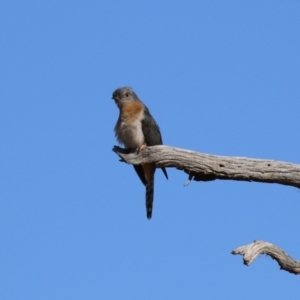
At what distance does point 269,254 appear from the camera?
8711 mm

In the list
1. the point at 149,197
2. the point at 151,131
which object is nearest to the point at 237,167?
the point at 151,131

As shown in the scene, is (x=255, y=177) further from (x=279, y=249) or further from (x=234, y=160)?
(x=279, y=249)

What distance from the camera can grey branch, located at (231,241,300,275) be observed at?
331 inches

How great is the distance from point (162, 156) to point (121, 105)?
2215 millimetres

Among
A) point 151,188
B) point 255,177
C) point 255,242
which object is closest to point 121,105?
point 151,188

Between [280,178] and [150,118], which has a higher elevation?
[150,118]

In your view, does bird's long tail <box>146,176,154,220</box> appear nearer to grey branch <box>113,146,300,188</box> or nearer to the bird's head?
the bird's head

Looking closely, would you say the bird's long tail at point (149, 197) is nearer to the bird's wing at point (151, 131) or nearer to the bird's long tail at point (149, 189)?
the bird's long tail at point (149, 189)

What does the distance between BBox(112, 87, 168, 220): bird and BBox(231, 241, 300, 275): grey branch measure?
2.82 meters

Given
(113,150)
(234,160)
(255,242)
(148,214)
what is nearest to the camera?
(255,242)

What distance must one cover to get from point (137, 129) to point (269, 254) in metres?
3.28

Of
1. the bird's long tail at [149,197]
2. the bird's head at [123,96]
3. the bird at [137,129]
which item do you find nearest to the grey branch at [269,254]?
the bird at [137,129]

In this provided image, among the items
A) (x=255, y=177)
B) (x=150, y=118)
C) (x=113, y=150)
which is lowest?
(x=255, y=177)

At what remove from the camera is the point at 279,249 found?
8.72m
